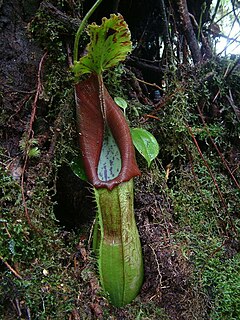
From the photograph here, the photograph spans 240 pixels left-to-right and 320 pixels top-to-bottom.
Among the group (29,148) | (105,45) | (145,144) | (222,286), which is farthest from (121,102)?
(222,286)

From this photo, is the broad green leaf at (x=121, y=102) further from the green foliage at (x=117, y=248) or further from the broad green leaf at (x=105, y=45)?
A: the green foliage at (x=117, y=248)

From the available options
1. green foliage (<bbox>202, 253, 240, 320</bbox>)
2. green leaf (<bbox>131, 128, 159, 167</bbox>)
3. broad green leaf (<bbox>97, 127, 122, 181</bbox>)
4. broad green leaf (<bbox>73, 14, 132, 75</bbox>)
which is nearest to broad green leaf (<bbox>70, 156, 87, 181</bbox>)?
broad green leaf (<bbox>97, 127, 122, 181</bbox>)

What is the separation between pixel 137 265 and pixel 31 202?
44 centimetres

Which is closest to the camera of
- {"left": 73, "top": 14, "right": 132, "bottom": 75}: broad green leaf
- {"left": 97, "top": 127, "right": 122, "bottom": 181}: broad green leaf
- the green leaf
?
{"left": 73, "top": 14, "right": 132, "bottom": 75}: broad green leaf

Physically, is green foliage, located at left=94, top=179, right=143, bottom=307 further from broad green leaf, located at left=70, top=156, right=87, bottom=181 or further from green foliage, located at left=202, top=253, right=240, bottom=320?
green foliage, located at left=202, top=253, right=240, bottom=320

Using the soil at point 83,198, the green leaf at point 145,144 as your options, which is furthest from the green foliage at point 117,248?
the green leaf at point 145,144

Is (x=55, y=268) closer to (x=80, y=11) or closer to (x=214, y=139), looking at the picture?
(x=214, y=139)

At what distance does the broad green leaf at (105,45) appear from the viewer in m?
1.22

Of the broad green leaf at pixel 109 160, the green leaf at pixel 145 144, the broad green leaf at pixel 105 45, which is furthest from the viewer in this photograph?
the green leaf at pixel 145 144

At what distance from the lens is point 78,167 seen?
1.43 metres

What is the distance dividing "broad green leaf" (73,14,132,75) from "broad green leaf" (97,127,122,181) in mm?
250

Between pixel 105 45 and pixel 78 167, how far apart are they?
48 cm

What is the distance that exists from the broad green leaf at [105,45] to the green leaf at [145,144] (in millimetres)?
315

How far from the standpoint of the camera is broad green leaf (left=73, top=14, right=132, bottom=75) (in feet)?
3.99
